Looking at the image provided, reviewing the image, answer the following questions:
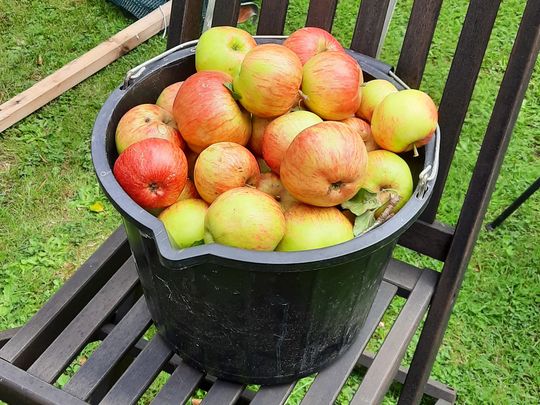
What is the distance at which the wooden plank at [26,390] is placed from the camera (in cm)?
114

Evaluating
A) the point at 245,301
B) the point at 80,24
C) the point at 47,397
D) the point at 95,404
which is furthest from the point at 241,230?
the point at 80,24

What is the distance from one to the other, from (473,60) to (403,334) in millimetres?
503

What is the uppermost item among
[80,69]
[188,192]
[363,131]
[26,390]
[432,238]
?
[363,131]

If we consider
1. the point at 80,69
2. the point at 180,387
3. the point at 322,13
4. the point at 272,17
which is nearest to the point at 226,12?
the point at 272,17

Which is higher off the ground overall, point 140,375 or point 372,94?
point 372,94

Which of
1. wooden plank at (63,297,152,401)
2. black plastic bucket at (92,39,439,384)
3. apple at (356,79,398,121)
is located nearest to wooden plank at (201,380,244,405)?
black plastic bucket at (92,39,439,384)

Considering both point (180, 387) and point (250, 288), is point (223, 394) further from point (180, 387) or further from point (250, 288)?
point (250, 288)

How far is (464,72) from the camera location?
1233 millimetres

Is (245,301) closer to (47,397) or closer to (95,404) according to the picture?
(47,397)

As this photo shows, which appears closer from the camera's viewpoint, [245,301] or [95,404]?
[245,301]

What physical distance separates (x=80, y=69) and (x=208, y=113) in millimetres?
1736

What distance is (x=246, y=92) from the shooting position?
1.07 metres

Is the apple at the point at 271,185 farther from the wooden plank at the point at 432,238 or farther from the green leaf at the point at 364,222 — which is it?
the wooden plank at the point at 432,238

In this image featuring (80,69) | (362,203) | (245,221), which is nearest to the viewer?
(245,221)
